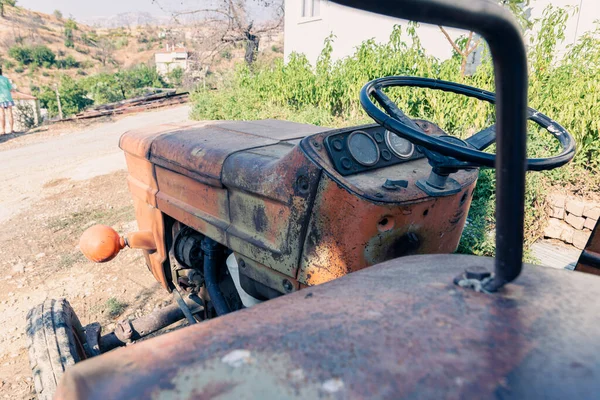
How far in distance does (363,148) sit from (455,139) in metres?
0.35

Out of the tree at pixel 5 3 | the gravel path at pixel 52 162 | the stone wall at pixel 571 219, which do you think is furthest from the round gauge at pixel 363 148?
the tree at pixel 5 3

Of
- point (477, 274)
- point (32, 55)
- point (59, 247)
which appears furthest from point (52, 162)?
point (32, 55)

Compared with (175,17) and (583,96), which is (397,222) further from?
(175,17)

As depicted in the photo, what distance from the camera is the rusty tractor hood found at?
1.94 m

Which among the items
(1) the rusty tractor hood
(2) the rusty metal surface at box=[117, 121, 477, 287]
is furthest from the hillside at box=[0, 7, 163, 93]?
(2) the rusty metal surface at box=[117, 121, 477, 287]

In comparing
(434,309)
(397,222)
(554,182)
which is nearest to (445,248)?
(397,222)

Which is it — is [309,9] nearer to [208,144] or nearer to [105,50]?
[208,144]

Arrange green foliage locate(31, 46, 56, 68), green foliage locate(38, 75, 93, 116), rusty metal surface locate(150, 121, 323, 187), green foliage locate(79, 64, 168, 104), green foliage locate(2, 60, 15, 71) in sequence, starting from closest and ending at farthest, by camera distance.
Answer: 1. rusty metal surface locate(150, 121, 323, 187)
2. green foliage locate(38, 75, 93, 116)
3. green foliage locate(79, 64, 168, 104)
4. green foliage locate(2, 60, 15, 71)
5. green foliage locate(31, 46, 56, 68)

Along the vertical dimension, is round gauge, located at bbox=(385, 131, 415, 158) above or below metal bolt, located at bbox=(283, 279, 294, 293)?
above

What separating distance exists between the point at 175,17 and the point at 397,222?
14.5 meters

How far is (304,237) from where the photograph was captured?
149cm

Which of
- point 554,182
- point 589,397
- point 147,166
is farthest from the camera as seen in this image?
point 554,182

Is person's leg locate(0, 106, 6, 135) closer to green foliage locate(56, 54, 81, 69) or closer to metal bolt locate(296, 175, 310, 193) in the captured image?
metal bolt locate(296, 175, 310, 193)

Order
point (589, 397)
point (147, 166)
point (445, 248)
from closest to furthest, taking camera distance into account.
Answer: point (589, 397) → point (445, 248) → point (147, 166)
